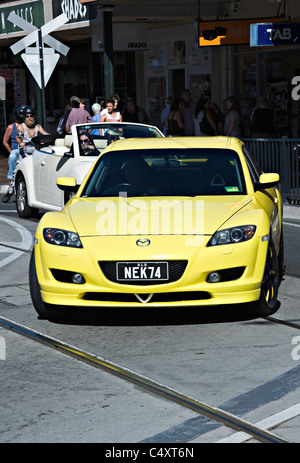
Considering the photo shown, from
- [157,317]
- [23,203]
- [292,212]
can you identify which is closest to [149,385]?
[157,317]

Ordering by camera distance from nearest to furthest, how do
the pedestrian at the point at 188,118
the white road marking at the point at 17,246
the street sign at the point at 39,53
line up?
the white road marking at the point at 17,246
the street sign at the point at 39,53
the pedestrian at the point at 188,118

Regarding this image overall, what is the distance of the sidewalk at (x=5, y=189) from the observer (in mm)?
15078

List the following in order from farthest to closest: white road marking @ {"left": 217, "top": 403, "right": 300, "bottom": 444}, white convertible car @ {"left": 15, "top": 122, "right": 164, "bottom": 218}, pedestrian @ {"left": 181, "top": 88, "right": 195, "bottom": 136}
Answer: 1. pedestrian @ {"left": 181, "top": 88, "right": 195, "bottom": 136}
2. white convertible car @ {"left": 15, "top": 122, "right": 164, "bottom": 218}
3. white road marking @ {"left": 217, "top": 403, "right": 300, "bottom": 444}

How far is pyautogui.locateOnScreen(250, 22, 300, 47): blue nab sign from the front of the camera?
1714cm

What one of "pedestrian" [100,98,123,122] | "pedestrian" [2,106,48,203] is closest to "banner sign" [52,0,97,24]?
"pedestrian" [100,98,123,122]

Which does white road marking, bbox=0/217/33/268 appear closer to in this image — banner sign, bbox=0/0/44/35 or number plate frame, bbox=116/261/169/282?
number plate frame, bbox=116/261/169/282

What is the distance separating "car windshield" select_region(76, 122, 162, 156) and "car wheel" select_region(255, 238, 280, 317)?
634 cm

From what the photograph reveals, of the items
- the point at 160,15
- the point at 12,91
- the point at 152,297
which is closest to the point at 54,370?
the point at 152,297

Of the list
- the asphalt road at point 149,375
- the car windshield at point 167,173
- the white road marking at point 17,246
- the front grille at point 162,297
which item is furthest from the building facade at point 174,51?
the front grille at point 162,297

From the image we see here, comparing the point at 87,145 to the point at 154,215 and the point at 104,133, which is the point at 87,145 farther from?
the point at 154,215

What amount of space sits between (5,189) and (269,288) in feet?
45.9

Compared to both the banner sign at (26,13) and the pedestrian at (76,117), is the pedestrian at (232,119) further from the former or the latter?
the banner sign at (26,13)

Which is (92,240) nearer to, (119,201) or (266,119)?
(119,201)

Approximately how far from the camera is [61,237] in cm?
749
